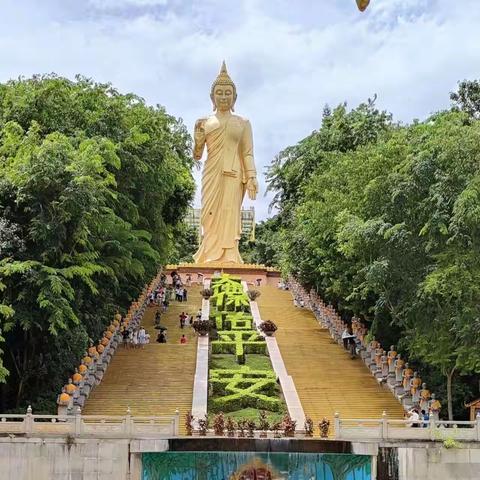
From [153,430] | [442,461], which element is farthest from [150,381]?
[442,461]

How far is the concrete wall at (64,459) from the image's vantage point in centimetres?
1822

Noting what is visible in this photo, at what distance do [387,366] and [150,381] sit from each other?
6276 millimetres

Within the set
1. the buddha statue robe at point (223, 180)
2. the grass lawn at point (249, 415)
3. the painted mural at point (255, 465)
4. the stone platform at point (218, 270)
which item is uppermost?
the buddha statue robe at point (223, 180)

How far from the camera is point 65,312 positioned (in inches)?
781

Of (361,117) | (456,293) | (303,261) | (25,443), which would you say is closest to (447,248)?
(456,293)

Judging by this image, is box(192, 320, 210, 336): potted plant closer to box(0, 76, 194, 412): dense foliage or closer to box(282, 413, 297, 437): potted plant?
box(0, 76, 194, 412): dense foliage

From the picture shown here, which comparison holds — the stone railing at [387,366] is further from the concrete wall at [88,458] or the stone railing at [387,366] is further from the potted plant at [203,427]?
the potted plant at [203,427]

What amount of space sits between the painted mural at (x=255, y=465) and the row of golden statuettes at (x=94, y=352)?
2.99m

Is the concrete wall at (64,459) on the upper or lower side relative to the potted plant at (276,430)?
lower

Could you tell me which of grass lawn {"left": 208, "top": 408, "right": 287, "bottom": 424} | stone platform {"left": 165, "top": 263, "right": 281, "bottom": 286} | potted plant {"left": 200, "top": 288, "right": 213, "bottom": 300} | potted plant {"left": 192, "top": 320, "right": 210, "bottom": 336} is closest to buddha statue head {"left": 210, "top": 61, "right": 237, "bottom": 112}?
stone platform {"left": 165, "top": 263, "right": 281, "bottom": 286}

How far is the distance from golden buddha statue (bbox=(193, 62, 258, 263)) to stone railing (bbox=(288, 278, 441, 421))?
8.58 metres

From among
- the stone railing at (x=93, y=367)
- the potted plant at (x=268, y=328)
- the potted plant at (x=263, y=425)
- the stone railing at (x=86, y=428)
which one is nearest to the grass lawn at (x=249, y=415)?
the potted plant at (x=263, y=425)

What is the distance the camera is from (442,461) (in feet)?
60.7

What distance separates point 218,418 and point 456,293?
554 cm
